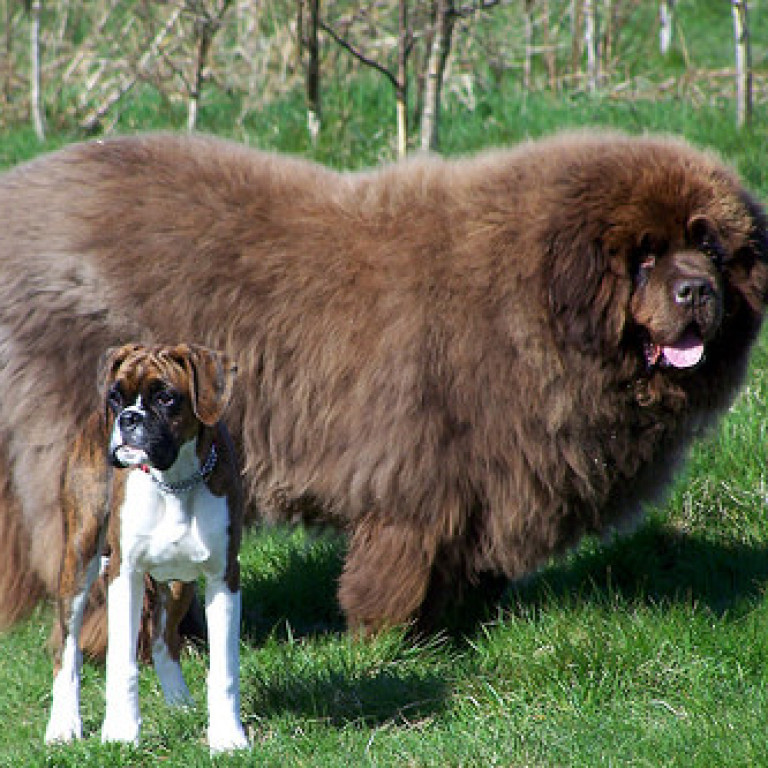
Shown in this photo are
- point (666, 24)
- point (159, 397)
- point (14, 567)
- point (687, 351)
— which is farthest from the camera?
point (666, 24)

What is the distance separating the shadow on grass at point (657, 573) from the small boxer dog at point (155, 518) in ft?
5.45

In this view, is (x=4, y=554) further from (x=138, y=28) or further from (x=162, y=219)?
(x=138, y=28)

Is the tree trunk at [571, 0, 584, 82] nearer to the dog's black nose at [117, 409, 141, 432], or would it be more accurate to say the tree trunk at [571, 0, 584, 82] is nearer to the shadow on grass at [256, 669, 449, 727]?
the shadow on grass at [256, 669, 449, 727]

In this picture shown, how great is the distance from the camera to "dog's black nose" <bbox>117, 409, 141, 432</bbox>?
3662 mm

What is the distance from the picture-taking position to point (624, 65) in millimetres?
11133

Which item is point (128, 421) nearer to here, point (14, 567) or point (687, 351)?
point (14, 567)

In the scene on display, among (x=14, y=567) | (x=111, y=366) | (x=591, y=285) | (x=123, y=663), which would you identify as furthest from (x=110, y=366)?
(x=591, y=285)

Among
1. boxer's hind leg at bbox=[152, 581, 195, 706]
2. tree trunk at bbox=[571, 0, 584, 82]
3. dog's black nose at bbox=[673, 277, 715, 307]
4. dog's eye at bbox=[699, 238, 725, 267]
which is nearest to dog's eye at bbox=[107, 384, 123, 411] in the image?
boxer's hind leg at bbox=[152, 581, 195, 706]

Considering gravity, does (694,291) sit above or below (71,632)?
above

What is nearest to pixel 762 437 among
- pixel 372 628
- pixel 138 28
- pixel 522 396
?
pixel 522 396

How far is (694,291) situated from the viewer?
4660 mm

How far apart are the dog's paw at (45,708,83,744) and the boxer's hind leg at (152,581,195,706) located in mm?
343

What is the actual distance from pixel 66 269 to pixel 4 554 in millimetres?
1100

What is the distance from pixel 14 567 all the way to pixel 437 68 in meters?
3.94
